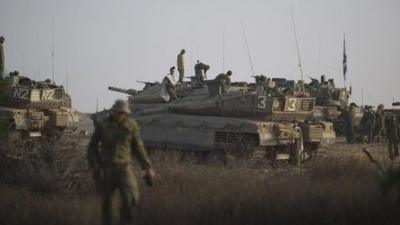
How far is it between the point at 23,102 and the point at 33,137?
121 centimetres

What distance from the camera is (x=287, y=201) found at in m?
9.76

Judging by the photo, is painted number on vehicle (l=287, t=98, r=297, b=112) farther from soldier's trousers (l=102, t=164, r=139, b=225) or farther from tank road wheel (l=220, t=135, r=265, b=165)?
soldier's trousers (l=102, t=164, r=139, b=225)

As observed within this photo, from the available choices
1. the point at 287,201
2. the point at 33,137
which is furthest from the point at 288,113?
the point at 287,201

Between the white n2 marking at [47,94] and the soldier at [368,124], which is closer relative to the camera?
the white n2 marking at [47,94]

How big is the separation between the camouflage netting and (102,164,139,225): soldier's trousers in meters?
2.64

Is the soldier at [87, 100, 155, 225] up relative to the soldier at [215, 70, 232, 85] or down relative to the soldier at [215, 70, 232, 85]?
down

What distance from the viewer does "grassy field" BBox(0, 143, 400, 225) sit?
9320 millimetres

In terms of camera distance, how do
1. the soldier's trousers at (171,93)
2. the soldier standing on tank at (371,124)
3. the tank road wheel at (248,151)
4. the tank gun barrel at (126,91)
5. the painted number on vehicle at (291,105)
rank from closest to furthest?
1. the tank road wheel at (248,151)
2. the painted number on vehicle at (291,105)
3. the soldier's trousers at (171,93)
4. the tank gun barrel at (126,91)
5. the soldier standing on tank at (371,124)

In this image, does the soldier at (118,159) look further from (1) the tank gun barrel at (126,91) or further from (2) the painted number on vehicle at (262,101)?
(1) the tank gun barrel at (126,91)

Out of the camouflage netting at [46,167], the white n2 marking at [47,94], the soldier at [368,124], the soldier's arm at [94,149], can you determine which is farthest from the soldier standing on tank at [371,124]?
the soldier's arm at [94,149]

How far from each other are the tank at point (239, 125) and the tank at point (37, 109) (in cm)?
277

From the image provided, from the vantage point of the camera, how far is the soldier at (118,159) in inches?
351

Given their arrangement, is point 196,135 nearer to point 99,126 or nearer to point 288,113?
point 288,113

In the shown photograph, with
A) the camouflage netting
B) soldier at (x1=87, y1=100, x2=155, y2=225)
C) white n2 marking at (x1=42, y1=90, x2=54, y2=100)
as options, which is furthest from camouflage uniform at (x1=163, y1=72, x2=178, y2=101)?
soldier at (x1=87, y1=100, x2=155, y2=225)
